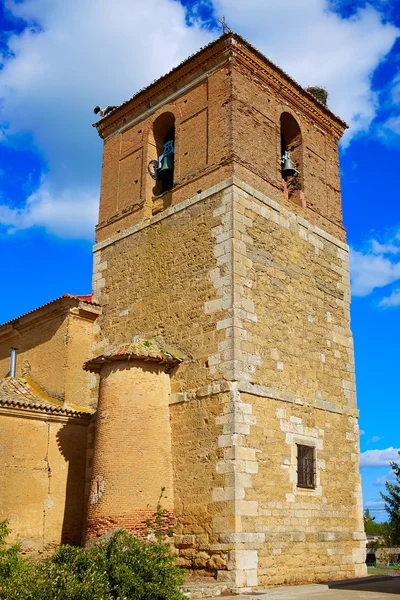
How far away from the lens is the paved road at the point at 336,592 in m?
9.41

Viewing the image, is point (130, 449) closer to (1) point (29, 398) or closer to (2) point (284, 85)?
(1) point (29, 398)

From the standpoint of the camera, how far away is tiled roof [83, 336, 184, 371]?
11.6m

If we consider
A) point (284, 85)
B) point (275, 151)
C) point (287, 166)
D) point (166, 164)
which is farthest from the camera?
point (284, 85)

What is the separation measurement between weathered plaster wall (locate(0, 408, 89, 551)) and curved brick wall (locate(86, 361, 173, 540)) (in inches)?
51.0

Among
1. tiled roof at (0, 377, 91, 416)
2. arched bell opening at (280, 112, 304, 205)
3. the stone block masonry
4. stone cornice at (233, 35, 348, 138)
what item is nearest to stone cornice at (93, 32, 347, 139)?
stone cornice at (233, 35, 348, 138)

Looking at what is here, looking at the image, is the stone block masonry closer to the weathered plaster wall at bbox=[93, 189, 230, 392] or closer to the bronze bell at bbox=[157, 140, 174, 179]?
the weathered plaster wall at bbox=[93, 189, 230, 392]

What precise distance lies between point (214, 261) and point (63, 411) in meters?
4.04

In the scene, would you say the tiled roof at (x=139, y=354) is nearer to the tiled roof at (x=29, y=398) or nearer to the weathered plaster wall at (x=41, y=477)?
the tiled roof at (x=29, y=398)

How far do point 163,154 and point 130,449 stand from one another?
6.45 m

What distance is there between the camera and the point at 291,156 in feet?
48.2

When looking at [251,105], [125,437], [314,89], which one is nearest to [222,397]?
[125,437]

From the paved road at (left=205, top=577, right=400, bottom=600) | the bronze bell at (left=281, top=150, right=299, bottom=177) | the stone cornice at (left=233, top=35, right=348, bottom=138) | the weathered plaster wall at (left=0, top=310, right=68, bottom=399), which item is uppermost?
the stone cornice at (left=233, top=35, right=348, bottom=138)

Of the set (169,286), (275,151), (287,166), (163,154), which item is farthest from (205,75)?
(169,286)

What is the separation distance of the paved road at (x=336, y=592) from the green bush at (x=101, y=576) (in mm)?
2116
